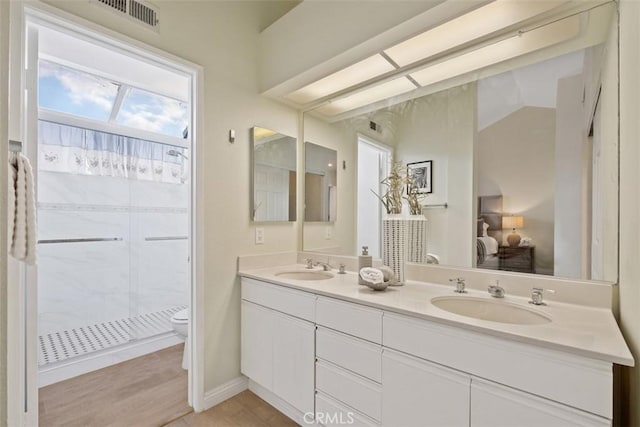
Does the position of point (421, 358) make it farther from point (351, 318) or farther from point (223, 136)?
point (223, 136)

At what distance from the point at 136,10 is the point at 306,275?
1.88m

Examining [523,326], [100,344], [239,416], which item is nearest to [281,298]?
[239,416]

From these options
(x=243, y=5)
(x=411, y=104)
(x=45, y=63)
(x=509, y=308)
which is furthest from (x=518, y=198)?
(x=45, y=63)

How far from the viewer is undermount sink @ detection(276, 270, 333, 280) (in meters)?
2.05

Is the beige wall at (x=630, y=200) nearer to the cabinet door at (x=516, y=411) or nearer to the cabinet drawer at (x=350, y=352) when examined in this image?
the cabinet door at (x=516, y=411)

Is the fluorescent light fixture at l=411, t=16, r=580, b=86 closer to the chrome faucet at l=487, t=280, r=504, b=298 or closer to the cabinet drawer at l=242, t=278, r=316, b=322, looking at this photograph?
the chrome faucet at l=487, t=280, r=504, b=298

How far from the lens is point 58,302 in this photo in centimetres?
248

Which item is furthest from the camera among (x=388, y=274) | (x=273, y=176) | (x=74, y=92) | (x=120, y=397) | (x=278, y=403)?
(x=74, y=92)

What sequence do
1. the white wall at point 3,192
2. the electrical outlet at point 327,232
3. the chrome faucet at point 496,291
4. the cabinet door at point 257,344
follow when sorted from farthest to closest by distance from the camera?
the electrical outlet at point 327,232 → the cabinet door at point 257,344 → the chrome faucet at point 496,291 → the white wall at point 3,192

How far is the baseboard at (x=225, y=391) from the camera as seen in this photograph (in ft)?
6.15

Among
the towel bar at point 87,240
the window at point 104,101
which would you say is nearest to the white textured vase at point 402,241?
the window at point 104,101

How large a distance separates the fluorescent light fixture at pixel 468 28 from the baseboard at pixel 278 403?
84.5 inches

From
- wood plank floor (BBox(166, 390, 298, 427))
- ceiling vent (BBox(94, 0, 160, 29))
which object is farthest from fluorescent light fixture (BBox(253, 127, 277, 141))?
wood plank floor (BBox(166, 390, 298, 427))

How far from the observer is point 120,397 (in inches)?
77.3
